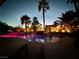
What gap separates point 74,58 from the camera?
31.4 ft

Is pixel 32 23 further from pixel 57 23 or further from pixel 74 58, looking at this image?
pixel 74 58

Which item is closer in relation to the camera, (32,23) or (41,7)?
(41,7)

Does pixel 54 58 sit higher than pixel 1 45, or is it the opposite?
pixel 1 45

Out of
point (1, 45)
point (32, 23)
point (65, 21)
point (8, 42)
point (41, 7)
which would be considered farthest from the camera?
point (32, 23)

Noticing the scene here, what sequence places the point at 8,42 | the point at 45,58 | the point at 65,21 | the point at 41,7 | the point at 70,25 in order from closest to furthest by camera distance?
the point at 45,58 < the point at 8,42 < the point at 41,7 < the point at 70,25 < the point at 65,21

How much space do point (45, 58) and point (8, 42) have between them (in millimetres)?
3820

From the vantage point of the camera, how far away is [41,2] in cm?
5081

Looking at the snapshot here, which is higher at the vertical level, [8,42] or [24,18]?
[24,18]

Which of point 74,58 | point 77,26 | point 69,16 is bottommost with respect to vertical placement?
point 74,58

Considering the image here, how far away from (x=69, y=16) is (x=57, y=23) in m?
17.8

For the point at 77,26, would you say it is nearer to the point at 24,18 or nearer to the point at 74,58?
the point at 24,18

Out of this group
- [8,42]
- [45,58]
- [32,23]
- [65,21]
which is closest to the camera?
[45,58]

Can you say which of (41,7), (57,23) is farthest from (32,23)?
(41,7)

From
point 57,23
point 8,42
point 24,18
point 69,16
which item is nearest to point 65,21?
point 69,16
